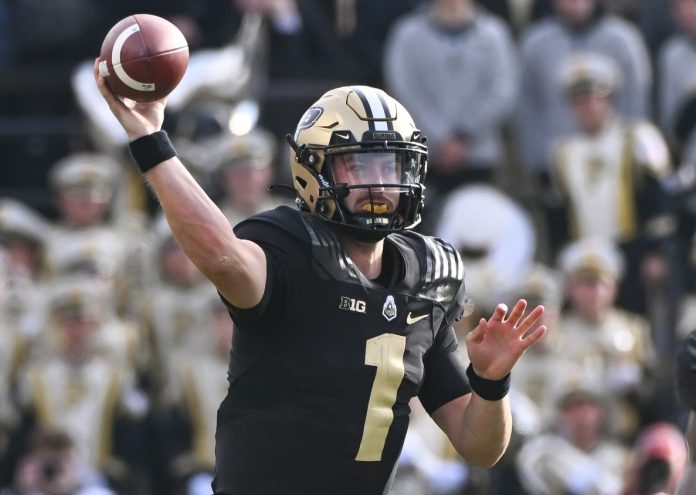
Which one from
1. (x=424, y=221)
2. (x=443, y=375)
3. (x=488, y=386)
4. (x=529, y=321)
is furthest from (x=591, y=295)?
(x=529, y=321)

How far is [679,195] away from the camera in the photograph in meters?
9.95

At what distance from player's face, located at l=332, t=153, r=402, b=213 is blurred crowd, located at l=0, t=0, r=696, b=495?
3589 mm

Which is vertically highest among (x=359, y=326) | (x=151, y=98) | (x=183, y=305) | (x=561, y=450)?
(x=151, y=98)

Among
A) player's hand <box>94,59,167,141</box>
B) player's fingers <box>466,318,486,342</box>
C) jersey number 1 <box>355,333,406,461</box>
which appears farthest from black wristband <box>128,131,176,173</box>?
player's fingers <box>466,318,486,342</box>

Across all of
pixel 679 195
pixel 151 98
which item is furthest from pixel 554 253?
pixel 151 98

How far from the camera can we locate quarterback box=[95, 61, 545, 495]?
15.4 feet

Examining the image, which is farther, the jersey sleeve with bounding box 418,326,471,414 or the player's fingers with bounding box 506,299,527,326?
the jersey sleeve with bounding box 418,326,471,414

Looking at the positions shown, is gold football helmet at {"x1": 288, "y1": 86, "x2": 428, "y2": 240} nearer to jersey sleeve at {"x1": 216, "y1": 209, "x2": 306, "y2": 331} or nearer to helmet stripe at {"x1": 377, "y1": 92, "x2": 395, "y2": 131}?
helmet stripe at {"x1": 377, "y1": 92, "x2": 395, "y2": 131}

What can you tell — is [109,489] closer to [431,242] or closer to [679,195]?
[679,195]

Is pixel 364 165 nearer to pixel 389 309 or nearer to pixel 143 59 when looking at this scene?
pixel 389 309

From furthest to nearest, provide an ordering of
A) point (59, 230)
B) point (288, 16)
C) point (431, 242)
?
1. point (288, 16)
2. point (59, 230)
3. point (431, 242)

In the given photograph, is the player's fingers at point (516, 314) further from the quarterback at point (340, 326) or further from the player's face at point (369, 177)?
the player's face at point (369, 177)

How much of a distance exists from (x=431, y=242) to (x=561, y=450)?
12.9 ft

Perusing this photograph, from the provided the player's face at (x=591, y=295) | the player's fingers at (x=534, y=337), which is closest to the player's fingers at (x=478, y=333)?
the player's fingers at (x=534, y=337)
